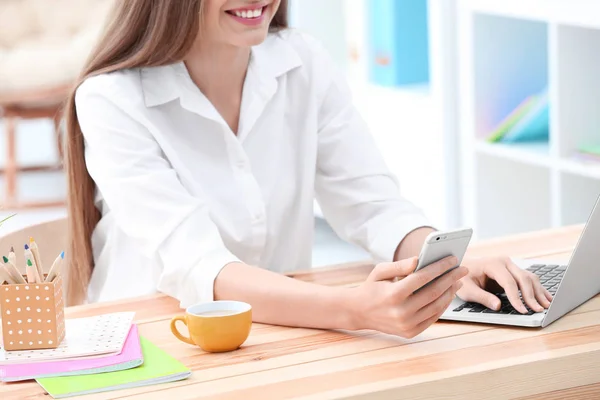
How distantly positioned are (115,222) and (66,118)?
21cm

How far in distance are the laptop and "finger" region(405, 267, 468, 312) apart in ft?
0.33

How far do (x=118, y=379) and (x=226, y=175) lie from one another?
2.35 feet

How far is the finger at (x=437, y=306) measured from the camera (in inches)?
53.2

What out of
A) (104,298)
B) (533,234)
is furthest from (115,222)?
(533,234)

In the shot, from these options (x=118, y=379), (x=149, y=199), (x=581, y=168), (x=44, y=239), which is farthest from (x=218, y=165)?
(x=581, y=168)

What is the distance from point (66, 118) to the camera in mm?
1889

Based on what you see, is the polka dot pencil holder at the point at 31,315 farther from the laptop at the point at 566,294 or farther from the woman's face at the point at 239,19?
the woman's face at the point at 239,19

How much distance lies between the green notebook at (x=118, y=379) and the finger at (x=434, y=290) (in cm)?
31

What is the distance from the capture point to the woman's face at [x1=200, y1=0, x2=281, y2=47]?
1807 millimetres

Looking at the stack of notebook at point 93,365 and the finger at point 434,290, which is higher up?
the finger at point 434,290

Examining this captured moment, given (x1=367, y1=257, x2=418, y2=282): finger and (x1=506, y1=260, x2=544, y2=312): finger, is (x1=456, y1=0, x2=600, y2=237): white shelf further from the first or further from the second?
(x1=367, y1=257, x2=418, y2=282): finger

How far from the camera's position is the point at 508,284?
1.48m

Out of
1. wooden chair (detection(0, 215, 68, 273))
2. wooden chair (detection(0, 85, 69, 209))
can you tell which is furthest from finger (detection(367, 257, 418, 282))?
wooden chair (detection(0, 85, 69, 209))

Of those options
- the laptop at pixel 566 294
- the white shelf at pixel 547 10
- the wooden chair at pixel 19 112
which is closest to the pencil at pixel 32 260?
the laptop at pixel 566 294
